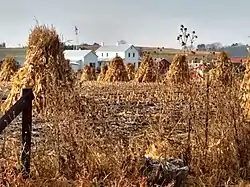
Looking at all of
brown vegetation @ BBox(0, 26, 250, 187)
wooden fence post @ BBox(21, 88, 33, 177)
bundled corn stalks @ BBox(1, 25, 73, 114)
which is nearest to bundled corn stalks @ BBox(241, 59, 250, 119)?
brown vegetation @ BBox(0, 26, 250, 187)

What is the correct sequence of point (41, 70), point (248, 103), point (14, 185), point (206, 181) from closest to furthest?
point (14, 185), point (206, 181), point (248, 103), point (41, 70)

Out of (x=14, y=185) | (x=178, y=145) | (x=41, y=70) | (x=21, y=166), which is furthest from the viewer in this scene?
(x=41, y=70)

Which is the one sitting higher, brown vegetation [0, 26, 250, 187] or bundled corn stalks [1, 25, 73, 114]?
bundled corn stalks [1, 25, 73, 114]

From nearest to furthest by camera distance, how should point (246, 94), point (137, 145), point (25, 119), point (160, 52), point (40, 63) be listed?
point (25, 119), point (137, 145), point (246, 94), point (40, 63), point (160, 52)

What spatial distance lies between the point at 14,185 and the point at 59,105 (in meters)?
1.30

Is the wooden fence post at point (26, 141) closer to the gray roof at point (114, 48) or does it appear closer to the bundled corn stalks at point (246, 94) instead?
the bundled corn stalks at point (246, 94)

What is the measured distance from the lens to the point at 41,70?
35.1 ft

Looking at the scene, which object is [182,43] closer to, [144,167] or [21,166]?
[144,167]

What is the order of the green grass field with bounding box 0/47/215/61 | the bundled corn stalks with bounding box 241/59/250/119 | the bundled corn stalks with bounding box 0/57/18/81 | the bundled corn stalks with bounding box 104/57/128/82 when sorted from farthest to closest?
the bundled corn stalks with bounding box 104/57/128/82, the bundled corn stalks with bounding box 0/57/18/81, the green grass field with bounding box 0/47/215/61, the bundled corn stalks with bounding box 241/59/250/119

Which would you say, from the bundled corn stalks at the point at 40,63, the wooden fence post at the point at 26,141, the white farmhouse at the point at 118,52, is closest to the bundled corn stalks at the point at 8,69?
the bundled corn stalks at the point at 40,63

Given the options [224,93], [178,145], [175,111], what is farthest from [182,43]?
[178,145]

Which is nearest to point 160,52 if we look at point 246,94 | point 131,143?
point 246,94

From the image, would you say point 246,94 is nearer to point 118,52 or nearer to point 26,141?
point 26,141

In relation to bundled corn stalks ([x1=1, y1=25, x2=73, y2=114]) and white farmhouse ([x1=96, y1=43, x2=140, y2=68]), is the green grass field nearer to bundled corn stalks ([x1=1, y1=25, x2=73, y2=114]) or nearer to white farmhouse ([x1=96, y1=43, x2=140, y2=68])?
bundled corn stalks ([x1=1, y1=25, x2=73, y2=114])
